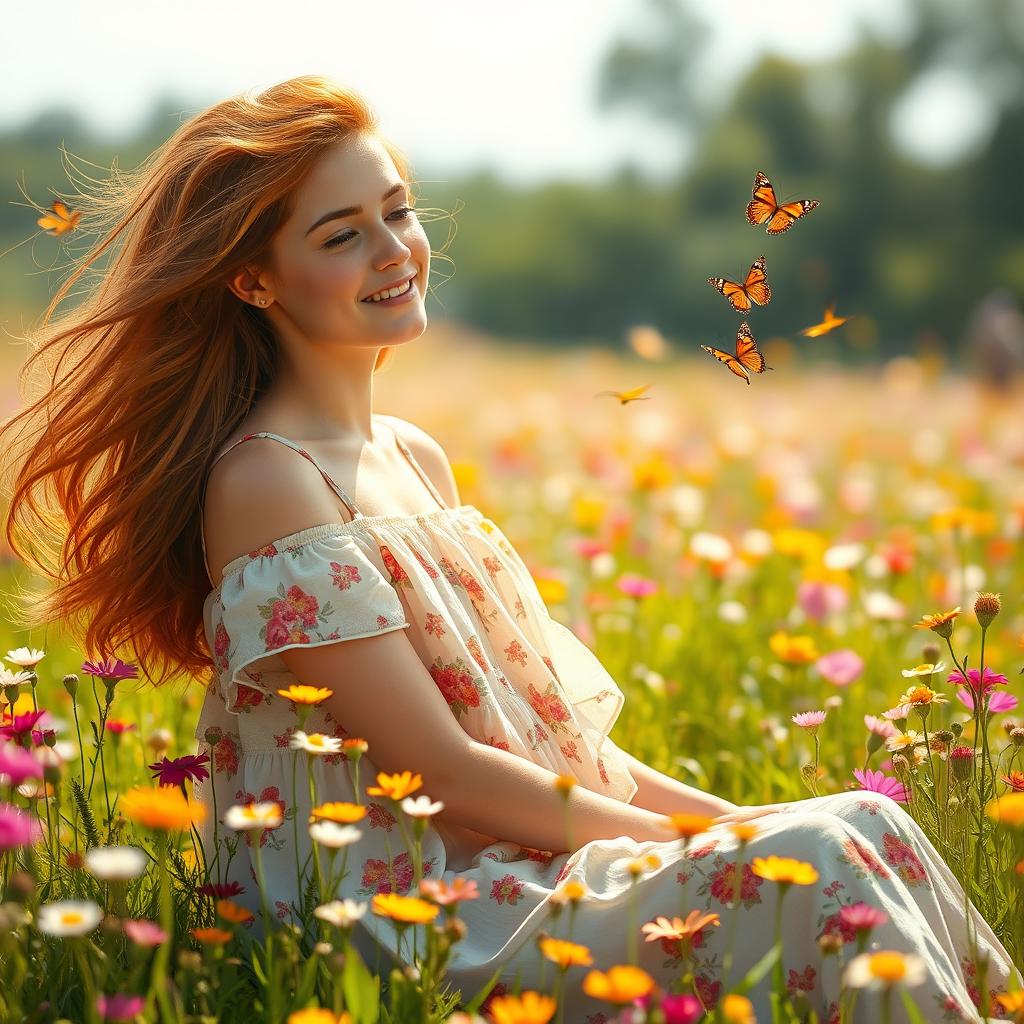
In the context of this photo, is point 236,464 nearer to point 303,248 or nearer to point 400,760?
point 303,248

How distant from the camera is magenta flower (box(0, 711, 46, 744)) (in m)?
1.62

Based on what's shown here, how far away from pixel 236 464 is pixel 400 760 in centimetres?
46

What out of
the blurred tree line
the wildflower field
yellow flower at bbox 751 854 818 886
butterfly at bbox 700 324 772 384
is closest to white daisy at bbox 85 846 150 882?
the wildflower field

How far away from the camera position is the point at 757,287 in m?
1.46

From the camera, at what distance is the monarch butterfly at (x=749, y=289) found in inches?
56.7

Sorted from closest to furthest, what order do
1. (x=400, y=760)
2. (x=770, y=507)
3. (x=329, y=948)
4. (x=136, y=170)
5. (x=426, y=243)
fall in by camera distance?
(x=329, y=948) < (x=400, y=760) < (x=426, y=243) < (x=136, y=170) < (x=770, y=507)

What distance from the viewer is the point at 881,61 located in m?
29.7

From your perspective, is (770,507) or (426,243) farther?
Answer: (770,507)

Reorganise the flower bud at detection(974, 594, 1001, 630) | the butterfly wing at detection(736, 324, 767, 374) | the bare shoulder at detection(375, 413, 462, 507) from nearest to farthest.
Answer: the butterfly wing at detection(736, 324, 767, 374)
the flower bud at detection(974, 594, 1001, 630)
the bare shoulder at detection(375, 413, 462, 507)

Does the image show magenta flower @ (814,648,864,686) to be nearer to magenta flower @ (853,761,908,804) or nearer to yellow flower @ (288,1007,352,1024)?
magenta flower @ (853,761,908,804)

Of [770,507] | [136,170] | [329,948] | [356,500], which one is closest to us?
[329,948]

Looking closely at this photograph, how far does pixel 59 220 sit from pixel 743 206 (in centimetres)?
2806

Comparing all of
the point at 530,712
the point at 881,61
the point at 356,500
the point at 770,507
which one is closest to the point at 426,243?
the point at 356,500

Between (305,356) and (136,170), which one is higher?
(136,170)
